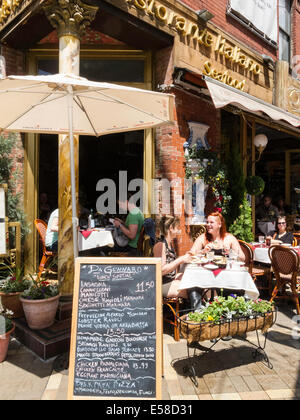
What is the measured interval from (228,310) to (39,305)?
81.7 inches

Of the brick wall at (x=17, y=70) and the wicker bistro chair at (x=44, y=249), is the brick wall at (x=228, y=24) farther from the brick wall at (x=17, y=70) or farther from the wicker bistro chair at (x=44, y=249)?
the wicker bistro chair at (x=44, y=249)

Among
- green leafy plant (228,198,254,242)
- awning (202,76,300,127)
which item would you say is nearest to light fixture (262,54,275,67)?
awning (202,76,300,127)

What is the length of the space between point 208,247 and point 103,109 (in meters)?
2.14

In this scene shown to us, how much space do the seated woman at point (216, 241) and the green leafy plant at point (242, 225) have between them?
2709 millimetres

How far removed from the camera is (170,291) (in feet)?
12.8

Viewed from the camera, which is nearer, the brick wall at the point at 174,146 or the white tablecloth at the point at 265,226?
the brick wall at the point at 174,146

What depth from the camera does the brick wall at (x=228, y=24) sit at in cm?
671

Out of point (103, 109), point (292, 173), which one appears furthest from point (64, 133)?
point (292, 173)

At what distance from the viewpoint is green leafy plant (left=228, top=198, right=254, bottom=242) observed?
22.7 feet

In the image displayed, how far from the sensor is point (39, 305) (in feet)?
11.9

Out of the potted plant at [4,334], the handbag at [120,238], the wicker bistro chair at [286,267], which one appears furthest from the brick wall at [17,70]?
the wicker bistro chair at [286,267]

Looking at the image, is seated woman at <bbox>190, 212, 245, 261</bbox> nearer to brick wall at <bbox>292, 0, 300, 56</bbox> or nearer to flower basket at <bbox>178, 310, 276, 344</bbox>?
flower basket at <bbox>178, 310, 276, 344</bbox>

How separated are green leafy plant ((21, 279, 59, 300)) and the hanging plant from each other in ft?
11.1

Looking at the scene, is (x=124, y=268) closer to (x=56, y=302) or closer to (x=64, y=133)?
(x=56, y=302)
